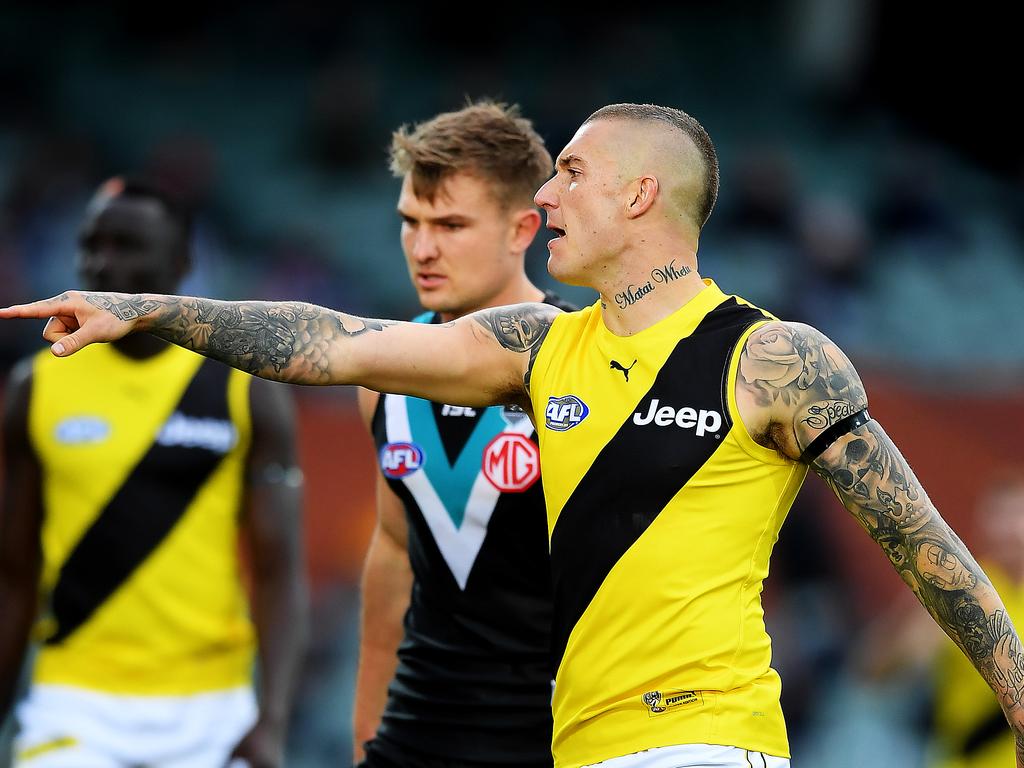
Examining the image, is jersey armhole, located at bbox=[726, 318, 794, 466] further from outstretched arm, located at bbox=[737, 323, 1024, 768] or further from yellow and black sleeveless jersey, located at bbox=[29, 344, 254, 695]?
yellow and black sleeveless jersey, located at bbox=[29, 344, 254, 695]

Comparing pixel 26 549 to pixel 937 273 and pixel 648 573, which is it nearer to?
pixel 648 573

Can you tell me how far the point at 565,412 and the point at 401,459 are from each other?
3.86ft

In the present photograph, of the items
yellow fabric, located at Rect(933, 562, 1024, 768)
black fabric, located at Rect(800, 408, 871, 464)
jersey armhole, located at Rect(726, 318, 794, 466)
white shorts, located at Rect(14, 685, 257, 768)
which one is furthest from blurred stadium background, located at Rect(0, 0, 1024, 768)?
black fabric, located at Rect(800, 408, 871, 464)

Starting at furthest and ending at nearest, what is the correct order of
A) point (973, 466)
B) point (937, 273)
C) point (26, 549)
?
1. point (937, 273)
2. point (973, 466)
3. point (26, 549)

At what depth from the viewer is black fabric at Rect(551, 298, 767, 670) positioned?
12.3 ft

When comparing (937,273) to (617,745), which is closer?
(617,745)

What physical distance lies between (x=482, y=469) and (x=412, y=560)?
410 millimetres

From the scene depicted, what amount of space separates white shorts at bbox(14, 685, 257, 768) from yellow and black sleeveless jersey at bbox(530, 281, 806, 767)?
6.90 ft

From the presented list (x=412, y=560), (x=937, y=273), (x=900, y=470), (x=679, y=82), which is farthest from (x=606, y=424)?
(x=679, y=82)

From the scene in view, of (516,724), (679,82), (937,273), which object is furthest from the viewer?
(679,82)

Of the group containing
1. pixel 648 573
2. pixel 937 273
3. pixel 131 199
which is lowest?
pixel 648 573

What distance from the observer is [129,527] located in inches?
222

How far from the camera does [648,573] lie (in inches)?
147

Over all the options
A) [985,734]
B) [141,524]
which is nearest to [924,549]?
[141,524]
